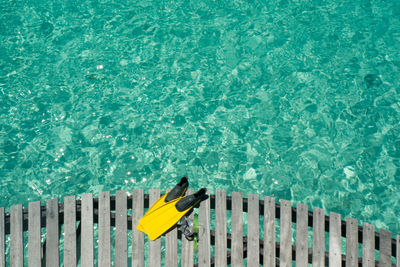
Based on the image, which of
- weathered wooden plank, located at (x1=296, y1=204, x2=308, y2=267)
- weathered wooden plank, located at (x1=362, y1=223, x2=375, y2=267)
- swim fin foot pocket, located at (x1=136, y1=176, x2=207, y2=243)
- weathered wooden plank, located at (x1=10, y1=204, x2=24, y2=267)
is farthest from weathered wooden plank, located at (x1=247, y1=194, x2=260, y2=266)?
weathered wooden plank, located at (x1=10, y1=204, x2=24, y2=267)

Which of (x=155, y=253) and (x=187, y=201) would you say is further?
(x=155, y=253)

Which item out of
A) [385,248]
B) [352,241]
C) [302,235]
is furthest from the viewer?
[302,235]

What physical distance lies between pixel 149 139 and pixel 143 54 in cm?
167

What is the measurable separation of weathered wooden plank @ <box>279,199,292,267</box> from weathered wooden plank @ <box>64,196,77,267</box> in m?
2.30

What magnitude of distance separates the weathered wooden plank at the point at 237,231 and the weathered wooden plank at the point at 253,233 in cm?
9

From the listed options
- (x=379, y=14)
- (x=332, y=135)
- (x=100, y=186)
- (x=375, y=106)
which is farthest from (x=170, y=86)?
(x=379, y=14)

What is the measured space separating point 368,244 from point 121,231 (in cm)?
268

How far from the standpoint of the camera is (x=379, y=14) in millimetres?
7844

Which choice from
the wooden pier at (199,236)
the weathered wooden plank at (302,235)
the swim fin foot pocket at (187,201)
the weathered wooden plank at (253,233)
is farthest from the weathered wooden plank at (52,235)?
the weathered wooden plank at (302,235)

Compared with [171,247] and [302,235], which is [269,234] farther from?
[171,247]

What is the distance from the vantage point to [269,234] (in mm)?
4965

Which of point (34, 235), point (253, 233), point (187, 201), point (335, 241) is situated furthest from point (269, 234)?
point (34, 235)

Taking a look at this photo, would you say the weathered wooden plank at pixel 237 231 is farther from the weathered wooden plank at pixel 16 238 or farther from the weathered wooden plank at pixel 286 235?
the weathered wooden plank at pixel 16 238

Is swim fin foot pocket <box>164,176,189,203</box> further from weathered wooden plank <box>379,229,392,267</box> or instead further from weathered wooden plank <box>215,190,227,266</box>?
weathered wooden plank <box>379,229,392,267</box>
